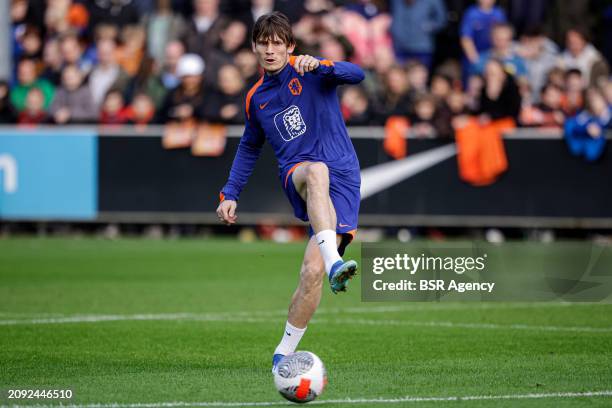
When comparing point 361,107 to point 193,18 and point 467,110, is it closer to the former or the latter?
point 467,110

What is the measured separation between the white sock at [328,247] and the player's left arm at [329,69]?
983 mm

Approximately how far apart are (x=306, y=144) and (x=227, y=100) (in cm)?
1294

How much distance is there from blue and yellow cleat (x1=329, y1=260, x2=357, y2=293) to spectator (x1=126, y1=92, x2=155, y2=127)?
14.7 metres

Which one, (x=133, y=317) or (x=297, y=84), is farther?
(x=133, y=317)

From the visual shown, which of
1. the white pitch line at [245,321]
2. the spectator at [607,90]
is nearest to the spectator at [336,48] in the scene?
the spectator at [607,90]

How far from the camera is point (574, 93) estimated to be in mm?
20344

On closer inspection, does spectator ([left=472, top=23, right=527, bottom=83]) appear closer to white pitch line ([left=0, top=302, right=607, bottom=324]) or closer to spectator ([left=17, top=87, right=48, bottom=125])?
spectator ([left=17, top=87, right=48, bottom=125])

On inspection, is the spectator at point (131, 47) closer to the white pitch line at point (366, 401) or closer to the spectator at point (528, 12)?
the spectator at point (528, 12)

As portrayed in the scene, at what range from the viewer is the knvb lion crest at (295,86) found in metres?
8.60

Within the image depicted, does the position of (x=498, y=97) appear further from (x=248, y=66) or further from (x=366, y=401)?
(x=366, y=401)

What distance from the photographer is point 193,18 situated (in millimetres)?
23516

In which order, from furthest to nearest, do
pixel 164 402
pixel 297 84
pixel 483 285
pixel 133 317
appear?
pixel 483 285
pixel 133 317
pixel 297 84
pixel 164 402

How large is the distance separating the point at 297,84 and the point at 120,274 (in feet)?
27.4

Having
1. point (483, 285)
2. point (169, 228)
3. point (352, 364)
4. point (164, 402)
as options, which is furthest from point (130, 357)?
point (169, 228)
